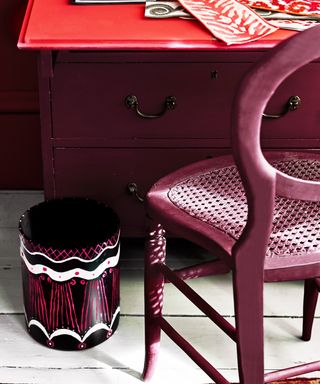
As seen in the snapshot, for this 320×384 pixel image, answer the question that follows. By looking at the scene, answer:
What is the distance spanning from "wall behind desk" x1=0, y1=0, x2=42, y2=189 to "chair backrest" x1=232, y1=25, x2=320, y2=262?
1406 millimetres

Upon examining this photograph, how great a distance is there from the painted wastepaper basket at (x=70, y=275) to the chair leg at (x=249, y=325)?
1.94ft

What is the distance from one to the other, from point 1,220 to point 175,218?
119cm

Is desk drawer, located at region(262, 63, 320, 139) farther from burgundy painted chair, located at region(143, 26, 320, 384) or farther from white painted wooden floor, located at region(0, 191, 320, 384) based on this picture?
white painted wooden floor, located at region(0, 191, 320, 384)

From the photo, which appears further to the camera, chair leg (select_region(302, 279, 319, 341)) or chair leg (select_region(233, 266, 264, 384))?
chair leg (select_region(302, 279, 319, 341))

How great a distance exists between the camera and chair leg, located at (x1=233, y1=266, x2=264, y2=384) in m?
1.50

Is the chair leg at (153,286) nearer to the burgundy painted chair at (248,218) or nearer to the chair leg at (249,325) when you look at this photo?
the burgundy painted chair at (248,218)

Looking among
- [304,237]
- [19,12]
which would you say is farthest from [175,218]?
[19,12]

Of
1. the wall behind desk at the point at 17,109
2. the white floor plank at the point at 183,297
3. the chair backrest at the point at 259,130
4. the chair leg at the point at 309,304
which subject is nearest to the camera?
the chair backrest at the point at 259,130

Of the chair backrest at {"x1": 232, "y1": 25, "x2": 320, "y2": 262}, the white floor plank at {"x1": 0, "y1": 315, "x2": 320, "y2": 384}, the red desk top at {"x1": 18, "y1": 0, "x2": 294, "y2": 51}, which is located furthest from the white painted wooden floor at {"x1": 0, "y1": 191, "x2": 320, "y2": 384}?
the red desk top at {"x1": 18, "y1": 0, "x2": 294, "y2": 51}

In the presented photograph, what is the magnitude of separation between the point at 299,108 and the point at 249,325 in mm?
740

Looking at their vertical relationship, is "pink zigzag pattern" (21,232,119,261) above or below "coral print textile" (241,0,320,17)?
below

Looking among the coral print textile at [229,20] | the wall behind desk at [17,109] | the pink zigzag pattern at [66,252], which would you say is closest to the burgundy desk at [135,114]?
the coral print textile at [229,20]

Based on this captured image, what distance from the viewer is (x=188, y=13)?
1837mm

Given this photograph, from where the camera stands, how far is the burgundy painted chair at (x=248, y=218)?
1280 millimetres
